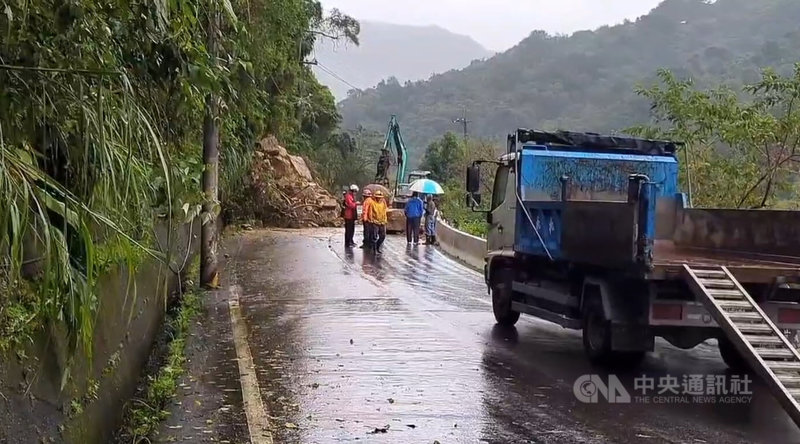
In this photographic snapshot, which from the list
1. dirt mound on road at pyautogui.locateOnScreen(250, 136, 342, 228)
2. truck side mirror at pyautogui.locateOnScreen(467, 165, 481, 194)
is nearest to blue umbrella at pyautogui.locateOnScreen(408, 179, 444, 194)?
dirt mound on road at pyautogui.locateOnScreen(250, 136, 342, 228)

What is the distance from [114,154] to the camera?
363 cm

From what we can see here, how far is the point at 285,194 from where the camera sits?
119 ft

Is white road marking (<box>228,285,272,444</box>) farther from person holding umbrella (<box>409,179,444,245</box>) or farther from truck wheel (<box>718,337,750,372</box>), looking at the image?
person holding umbrella (<box>409,179,444,245</box>)

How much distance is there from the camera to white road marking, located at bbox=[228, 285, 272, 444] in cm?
618

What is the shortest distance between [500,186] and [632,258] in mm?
4653

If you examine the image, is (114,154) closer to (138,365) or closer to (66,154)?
(66,154)

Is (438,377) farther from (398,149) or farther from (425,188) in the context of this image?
(398,149)

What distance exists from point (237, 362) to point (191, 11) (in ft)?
17.8

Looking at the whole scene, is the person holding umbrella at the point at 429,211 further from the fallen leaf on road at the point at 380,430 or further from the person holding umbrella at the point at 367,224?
the fallen leaf on road at the point at 380,430

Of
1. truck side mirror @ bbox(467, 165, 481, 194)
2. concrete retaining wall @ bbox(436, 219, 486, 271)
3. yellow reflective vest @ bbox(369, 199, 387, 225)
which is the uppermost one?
truck side mirror @ bbox(467, 165, 481, 194)

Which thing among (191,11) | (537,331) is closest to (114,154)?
(191,11)

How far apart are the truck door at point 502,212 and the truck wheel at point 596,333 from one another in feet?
7.40

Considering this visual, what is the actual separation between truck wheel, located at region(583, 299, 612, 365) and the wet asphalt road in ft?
0.59

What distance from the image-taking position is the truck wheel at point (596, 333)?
26.9ft
